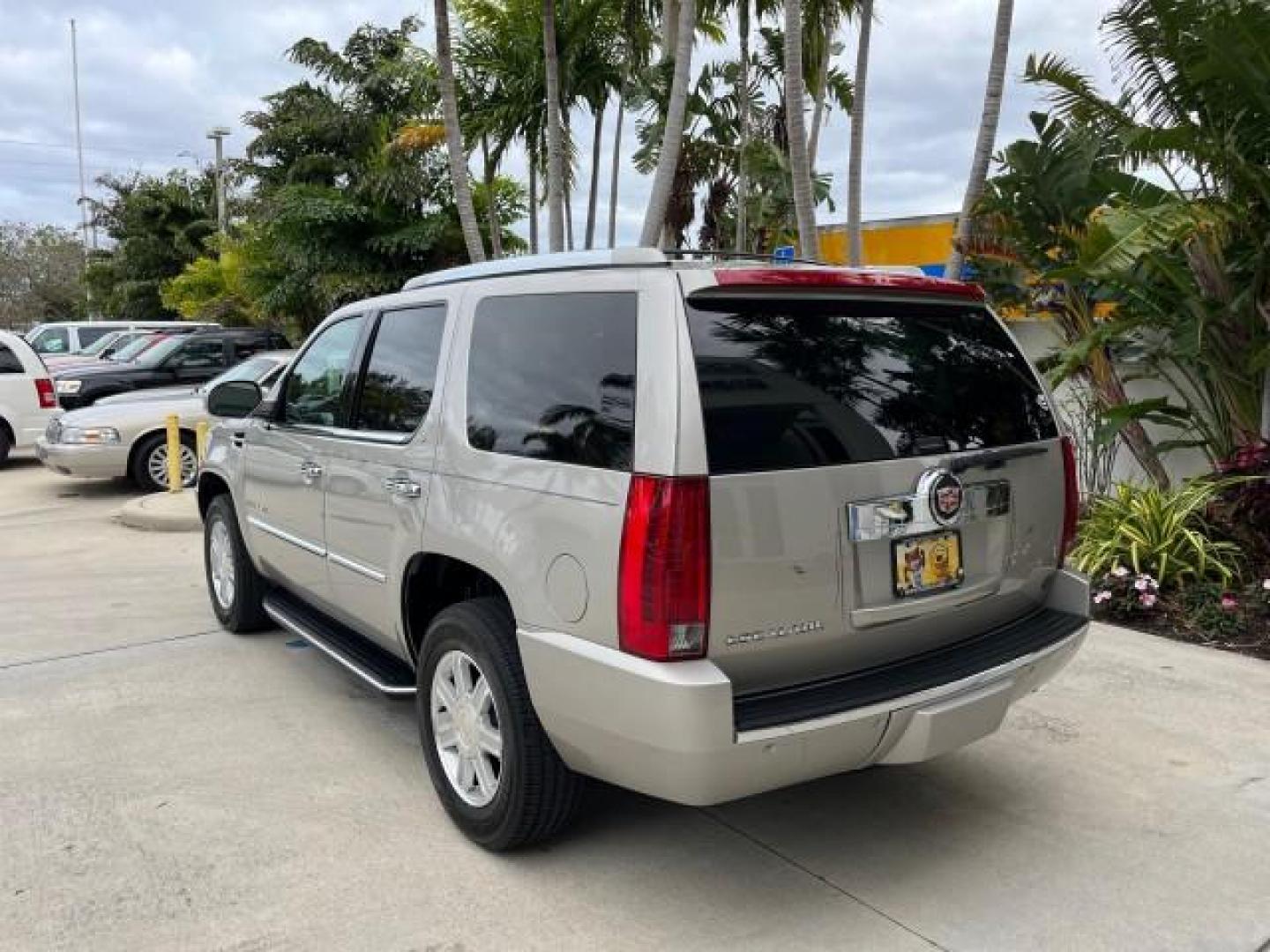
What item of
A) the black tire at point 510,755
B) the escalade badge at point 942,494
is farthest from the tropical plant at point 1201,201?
the black tire at point 510,755

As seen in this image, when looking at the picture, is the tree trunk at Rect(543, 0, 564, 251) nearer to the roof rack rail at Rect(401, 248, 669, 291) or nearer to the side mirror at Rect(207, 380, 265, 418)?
the side mirror at Rect(207, 380, 265, 418)

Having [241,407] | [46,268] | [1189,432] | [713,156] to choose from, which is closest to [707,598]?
[241,407]

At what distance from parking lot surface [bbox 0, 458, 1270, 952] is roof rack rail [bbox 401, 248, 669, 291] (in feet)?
6.18

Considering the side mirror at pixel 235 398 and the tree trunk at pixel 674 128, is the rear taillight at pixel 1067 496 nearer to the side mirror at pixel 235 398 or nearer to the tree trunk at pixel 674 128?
the side mirror at pixel 235 398

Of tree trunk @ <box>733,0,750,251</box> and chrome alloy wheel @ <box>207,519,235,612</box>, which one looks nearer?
chrome alloy wheel @ <box>207,519,235,612</box>

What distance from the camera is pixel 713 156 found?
15047 millimetres

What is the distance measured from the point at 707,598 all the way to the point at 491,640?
832 millimetres

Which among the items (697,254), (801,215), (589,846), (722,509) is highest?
(801,215)

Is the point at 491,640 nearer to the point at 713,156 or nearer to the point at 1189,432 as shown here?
the point at 1189,432

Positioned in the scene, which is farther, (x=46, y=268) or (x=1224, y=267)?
(x=46, y=268)

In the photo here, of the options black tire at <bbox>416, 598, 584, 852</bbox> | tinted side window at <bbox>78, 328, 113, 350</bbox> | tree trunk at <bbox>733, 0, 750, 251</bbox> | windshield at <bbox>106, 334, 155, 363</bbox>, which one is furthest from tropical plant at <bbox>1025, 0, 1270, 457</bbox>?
tinted side window at <bbox>78, 328, 113, 350</bbox>

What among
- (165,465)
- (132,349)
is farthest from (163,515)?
(132,349)

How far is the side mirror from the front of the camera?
210 inches

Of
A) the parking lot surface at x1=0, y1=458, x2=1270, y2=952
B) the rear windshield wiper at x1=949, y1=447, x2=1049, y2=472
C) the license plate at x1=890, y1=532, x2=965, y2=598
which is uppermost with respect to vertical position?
the rear windshield wiper at x1=949, y1=447, x2=1049, y2=472
